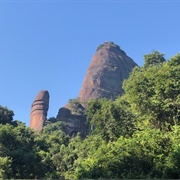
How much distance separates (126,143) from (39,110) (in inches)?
1359

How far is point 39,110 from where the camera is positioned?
51.1 metres

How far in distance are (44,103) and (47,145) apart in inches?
684

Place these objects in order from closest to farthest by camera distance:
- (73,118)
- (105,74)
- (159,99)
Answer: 1. (159,99)
2. (73,118)
3. (105,74)

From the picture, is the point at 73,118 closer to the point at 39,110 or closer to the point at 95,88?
the point at 39,110

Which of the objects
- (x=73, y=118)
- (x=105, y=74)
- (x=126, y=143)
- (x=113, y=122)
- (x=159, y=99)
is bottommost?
(x=126, y=143)

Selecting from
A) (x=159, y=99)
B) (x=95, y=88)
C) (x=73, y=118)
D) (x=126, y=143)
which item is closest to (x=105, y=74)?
(x=95, y=88)

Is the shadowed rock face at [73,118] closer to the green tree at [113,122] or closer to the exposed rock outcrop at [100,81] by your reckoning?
the exposed rock outcrop at [100,81]

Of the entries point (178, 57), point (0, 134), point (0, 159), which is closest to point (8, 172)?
point (0, 159)

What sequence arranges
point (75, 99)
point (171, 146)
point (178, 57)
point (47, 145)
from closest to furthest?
point (171, 146)
point (178, 57)
point (47, 145)
point (75, 99)

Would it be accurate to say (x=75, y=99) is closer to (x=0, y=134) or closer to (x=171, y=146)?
(x=0, y=134)

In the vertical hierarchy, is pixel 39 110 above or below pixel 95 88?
below

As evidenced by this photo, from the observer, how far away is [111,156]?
17.9 m

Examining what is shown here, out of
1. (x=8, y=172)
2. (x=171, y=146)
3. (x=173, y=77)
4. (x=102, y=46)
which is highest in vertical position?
(x=102, y=46)

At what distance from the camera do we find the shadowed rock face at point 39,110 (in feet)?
164
